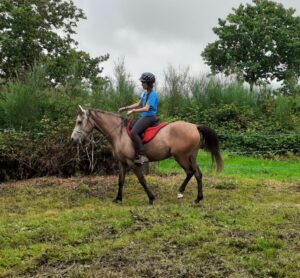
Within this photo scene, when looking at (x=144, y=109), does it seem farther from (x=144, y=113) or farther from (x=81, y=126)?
(x=81, y=126)

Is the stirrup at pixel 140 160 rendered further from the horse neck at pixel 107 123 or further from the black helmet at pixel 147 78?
the black helmet at pixel 147 78

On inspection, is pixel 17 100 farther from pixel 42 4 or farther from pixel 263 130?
pixel 42 4

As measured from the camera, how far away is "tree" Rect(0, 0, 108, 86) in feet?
76.4

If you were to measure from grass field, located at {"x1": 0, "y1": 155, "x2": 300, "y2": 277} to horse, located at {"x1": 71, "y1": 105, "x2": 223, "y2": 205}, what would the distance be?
1.98 feet

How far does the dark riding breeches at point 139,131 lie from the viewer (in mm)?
8273

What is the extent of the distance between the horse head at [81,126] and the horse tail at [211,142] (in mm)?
2013

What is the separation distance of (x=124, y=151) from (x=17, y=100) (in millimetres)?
5368

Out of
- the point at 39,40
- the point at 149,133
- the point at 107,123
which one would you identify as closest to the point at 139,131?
the point at 149,133

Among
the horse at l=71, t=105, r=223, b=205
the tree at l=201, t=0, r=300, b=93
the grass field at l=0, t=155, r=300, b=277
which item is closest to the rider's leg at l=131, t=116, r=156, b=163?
the horse at l=71, t=105, r=223, b=205

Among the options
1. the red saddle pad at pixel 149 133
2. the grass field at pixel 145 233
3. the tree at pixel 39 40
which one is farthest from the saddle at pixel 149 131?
the tree at pixel 39 40

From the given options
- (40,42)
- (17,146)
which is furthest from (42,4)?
(17,146)

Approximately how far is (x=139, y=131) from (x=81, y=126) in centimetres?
105

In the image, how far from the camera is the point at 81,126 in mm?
8438

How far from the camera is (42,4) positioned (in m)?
26.2
